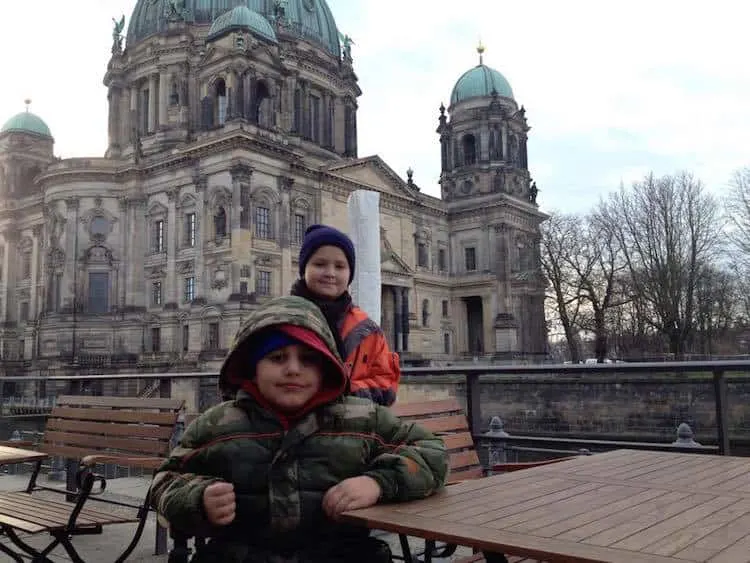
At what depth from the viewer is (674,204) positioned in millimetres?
37719

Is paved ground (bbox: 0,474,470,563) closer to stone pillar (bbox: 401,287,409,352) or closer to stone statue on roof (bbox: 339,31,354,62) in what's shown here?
stone pillar (bbox: 401,287,409,352)

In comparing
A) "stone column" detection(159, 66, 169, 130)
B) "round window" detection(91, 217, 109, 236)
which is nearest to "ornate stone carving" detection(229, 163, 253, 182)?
"round window" detection(91, 217, 109, 236)

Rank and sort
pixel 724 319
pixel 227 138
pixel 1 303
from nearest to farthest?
pixel 227 138 → pixel 724 319 → pixel 1 303

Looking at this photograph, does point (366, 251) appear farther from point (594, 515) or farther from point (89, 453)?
point (594, 515)

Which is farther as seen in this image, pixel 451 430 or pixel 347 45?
pixel 347 45

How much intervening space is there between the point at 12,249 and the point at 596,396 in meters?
43.5

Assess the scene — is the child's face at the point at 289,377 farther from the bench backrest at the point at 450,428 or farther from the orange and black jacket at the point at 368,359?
the bench backrest at the point at 450,428

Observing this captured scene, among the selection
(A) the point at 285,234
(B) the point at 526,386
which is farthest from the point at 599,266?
(A) the point at 285,234

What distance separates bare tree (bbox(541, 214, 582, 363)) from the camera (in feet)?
130

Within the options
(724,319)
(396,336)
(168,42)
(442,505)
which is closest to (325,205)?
(396,336)

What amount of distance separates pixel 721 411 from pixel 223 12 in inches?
1954

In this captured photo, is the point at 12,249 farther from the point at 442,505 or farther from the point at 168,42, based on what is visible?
the point at 442,505

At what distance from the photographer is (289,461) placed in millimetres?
2891

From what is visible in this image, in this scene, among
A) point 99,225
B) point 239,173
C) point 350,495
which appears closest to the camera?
point 350,495
